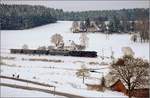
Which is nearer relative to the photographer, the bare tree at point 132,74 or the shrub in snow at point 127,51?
the bare tree at point 132,74

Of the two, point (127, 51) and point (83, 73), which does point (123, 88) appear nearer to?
point (83, 73)

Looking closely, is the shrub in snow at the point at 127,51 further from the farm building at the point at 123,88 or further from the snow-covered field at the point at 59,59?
the farm building at the point at 123,88

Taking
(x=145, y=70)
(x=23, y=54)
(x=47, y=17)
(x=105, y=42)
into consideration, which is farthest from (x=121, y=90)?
(x=47, y=17)

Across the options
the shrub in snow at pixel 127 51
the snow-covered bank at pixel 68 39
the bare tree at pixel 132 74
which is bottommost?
the bare tree at pixel 132 74

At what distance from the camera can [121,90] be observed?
1487cm

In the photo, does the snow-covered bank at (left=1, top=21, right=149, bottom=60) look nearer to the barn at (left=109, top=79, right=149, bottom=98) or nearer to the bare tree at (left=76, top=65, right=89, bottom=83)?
the bare tree at (left=76, top=65, right=89, bottom=83)

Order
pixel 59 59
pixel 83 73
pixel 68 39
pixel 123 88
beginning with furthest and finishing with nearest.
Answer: pixel 68 39 → pixel 59 59 → pixel 83 73 → pixel 123 88

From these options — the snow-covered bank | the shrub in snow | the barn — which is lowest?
the barn

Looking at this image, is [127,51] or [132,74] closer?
[132,74]

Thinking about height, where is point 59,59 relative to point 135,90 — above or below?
above

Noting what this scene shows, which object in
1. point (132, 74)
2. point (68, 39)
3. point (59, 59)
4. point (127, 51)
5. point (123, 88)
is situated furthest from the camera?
point (68, 39)

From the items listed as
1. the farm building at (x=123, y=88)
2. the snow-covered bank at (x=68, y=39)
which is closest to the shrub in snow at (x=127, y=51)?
the snow-covered bank at (x=68, y=39)

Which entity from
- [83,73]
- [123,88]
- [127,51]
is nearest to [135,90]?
[123,88]

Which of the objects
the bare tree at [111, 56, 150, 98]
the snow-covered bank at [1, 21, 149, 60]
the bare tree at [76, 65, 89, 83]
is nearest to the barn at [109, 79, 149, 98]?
the bare tree at [111, 56, 150, 98]
